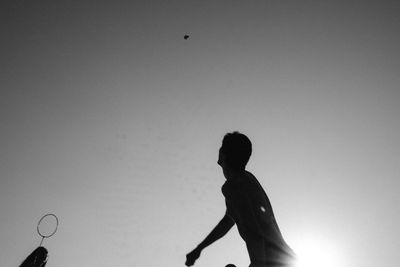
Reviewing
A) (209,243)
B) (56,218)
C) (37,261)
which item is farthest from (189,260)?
(56,218)

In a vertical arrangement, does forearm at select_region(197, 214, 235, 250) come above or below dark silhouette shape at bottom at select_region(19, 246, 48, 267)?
above

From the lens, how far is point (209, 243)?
3717 millimetres

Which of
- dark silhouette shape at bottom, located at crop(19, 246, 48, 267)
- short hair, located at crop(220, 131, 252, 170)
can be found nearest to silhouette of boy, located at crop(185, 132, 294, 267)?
short hair, located at crop(220, 131, 252, 170)

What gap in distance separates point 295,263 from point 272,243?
326 millimetres

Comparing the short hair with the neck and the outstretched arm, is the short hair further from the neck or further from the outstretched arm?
the outstretched arm

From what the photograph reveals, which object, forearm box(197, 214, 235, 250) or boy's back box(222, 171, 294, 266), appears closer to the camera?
boy's back box(222, 171, 294, 266)

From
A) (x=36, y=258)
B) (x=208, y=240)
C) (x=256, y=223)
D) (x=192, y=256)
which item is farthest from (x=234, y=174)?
(x=36, y=258)

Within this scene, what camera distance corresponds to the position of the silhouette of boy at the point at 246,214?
282 centimetres

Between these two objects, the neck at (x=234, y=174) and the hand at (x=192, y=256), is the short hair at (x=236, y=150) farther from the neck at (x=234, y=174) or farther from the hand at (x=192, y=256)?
the hand at (x=192, y=256)

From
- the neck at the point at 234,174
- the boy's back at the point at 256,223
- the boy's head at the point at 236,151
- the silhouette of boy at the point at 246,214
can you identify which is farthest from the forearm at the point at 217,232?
the boy's head at the point at 236,151

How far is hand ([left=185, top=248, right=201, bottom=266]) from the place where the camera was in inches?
146

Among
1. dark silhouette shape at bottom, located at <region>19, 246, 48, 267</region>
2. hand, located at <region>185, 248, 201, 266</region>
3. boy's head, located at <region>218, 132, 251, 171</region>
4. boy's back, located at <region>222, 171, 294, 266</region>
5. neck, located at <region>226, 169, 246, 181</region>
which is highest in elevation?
boy's head, located at <region>218, 132, 251, 171</region>

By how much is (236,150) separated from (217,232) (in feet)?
3.62

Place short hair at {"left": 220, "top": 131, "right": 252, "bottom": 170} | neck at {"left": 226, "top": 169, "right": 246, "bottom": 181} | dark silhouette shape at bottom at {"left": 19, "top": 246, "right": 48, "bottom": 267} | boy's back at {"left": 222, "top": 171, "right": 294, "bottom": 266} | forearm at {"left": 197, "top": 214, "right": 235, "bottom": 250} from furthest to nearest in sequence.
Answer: dark silhouette shape at bottom at {"left": 19, "top": 246, "right": 48, "bottom": 267} < forearm at {"left": 197, "top": 214, "right": 235, "bottom": 250} < short hair at {"left": 220, "top": 131, "right": 252, "bottom": 170} < neck at {"left": 226, "top": 169, "right": 246, "bottom": 181} < boy's back at {"left": 222, "top": 171, "right": 294, "bottom": 266}
